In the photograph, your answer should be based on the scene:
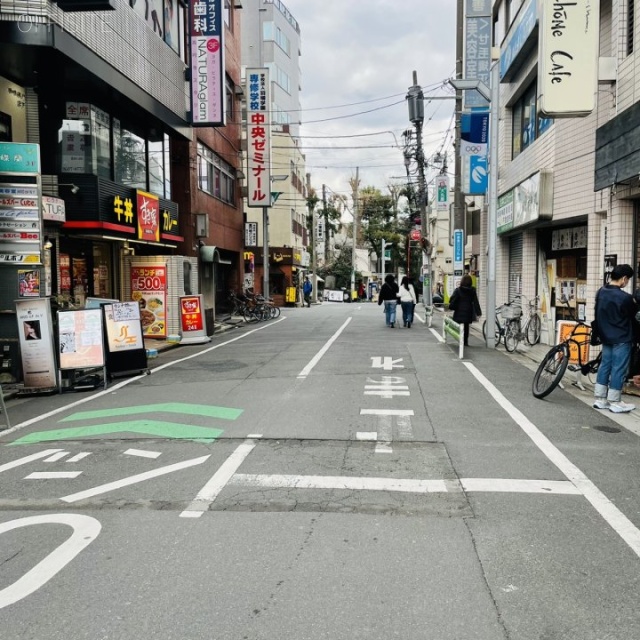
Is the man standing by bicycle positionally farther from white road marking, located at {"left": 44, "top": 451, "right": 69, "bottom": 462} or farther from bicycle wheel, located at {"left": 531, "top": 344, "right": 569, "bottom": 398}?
white road marking, located at {"left": 44, "top": 451, "right": 69, "bottom": 462}

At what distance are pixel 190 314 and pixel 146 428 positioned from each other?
1089 cm

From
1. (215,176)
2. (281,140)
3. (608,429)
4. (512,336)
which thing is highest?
(281,140)

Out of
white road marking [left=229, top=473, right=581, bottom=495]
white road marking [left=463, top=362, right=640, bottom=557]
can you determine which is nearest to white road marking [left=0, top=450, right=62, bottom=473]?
white road marking [left=229, top=473, right=581, bottom=495]

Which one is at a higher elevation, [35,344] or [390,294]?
[390,294]

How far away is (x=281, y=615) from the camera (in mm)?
3324

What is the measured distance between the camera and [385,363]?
41.8 ft

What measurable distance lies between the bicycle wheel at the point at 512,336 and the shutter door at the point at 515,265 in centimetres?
370

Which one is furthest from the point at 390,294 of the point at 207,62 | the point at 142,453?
the point at 142,453

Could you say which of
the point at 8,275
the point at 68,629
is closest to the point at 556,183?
the point at 8,275

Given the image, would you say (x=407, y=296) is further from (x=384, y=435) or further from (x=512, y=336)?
(x=384, y=435)

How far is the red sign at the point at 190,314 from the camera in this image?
18.2 meters

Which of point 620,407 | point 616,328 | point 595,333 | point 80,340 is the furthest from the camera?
point 80,340

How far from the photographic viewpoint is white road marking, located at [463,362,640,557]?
441 centimetres

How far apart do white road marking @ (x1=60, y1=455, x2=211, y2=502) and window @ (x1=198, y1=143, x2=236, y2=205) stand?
18.7 meters
